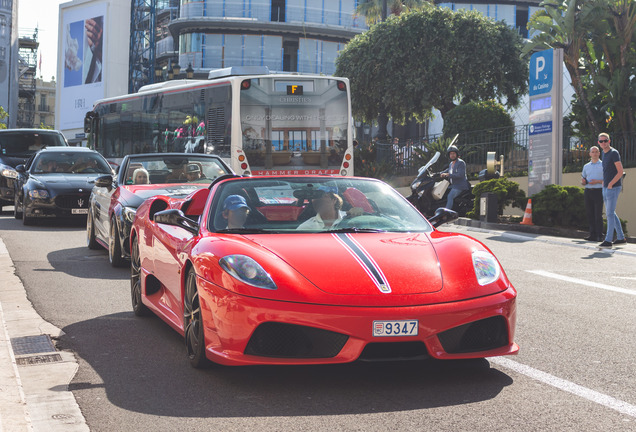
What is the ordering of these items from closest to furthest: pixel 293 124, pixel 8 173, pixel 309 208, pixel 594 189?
1. pixel 309 208
2. pixel 594 189
3. pixel 293 124
4. pixel 8 173

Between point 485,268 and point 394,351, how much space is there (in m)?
0.86

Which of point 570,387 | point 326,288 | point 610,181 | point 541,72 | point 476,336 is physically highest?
point 541,72

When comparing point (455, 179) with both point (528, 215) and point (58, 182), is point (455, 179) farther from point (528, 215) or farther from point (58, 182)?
point (58, 182)

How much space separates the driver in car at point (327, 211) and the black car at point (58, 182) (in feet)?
38.5

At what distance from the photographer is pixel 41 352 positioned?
621cm

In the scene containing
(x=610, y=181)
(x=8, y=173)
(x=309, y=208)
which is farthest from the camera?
(x=8, y=173)

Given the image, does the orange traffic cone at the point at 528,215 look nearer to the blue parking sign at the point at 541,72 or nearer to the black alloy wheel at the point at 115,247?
the blue parking sign at the point at 541,72

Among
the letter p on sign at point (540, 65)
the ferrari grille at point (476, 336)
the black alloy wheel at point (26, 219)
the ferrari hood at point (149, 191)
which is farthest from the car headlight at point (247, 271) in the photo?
the letter p on sign at point (540, 65)

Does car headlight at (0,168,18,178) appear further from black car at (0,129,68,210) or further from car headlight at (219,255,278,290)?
car headlight at (219,255,278,290)

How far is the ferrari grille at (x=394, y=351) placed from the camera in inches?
193

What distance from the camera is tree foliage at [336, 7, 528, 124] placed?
4075cm

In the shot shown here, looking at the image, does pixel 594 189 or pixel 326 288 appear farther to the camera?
pixel 594 189

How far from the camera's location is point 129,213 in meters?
10.4

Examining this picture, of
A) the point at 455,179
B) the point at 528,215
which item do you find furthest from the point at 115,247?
the point at 455,179
